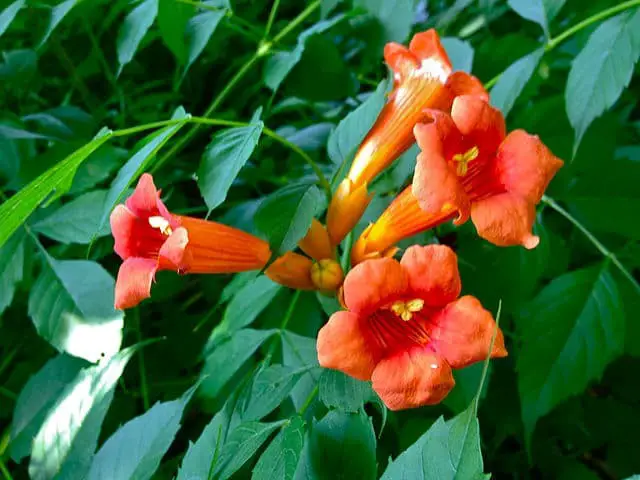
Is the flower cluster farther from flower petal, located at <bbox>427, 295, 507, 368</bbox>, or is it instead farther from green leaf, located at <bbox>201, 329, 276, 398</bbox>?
green leaf, located at <bbox>201, 329, 276, 398</bbox>

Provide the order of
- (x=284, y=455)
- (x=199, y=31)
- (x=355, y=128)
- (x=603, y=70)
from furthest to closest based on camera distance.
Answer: (x=199, y=31) → (x=603, y=70) → (x=355, y=128) → (x=284, y=455)

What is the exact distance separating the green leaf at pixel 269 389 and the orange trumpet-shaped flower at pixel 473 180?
193 mm

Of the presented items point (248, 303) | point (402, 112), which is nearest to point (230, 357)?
point (248, 303)

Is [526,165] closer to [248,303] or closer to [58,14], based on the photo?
[248,303]

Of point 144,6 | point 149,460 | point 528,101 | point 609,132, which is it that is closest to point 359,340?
point 149,460

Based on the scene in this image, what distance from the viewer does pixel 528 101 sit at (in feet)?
4.98

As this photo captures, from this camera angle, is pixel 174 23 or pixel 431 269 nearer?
pixel 431 269

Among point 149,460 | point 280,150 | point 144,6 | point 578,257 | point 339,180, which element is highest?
point 144,6

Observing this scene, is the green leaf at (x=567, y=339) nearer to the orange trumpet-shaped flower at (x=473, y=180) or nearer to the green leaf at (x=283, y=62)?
the orange trumpet-shaped flower at (x=473, y=180)

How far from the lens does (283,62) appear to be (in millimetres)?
1178

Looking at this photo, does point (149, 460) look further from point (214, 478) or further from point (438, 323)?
point (438, 323)

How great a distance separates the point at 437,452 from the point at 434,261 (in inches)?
9.8

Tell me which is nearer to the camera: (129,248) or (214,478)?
(214,478)

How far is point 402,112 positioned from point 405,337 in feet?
1.06
